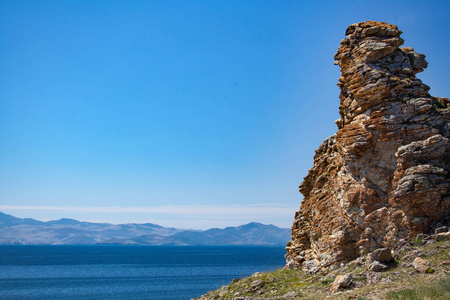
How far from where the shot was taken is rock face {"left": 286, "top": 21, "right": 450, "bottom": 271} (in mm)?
21391

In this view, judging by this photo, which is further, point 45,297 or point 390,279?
point 45,297

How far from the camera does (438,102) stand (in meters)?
24.3

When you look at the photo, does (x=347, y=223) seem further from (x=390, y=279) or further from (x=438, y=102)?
(x=438, y=102)

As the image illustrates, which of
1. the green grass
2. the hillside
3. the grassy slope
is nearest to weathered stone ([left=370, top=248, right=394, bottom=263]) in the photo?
the hillside

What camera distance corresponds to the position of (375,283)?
18766mm

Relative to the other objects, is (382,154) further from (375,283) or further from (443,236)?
(375,283)

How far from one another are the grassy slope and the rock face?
59.9 inches

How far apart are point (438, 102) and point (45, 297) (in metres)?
59.6

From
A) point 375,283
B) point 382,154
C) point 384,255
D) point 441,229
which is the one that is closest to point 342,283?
point 375,283

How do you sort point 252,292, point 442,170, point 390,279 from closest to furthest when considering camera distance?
point 390,279
point 442,170
point 252,292

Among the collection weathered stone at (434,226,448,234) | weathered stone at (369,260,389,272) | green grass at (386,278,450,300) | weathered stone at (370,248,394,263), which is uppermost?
weathered stone at (434,226,448,234)

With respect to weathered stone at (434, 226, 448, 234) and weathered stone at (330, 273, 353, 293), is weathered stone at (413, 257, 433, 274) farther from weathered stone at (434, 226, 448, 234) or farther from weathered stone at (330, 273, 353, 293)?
weathered stone at (330, 273, 353, 293)

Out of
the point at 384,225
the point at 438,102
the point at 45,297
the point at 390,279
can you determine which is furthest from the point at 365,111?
the point at 45,297

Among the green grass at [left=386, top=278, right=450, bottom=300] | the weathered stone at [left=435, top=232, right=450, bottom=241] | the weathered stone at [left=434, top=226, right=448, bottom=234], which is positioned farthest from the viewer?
the weathered stone at [left=434, top=226, right=448, bottom=234]
